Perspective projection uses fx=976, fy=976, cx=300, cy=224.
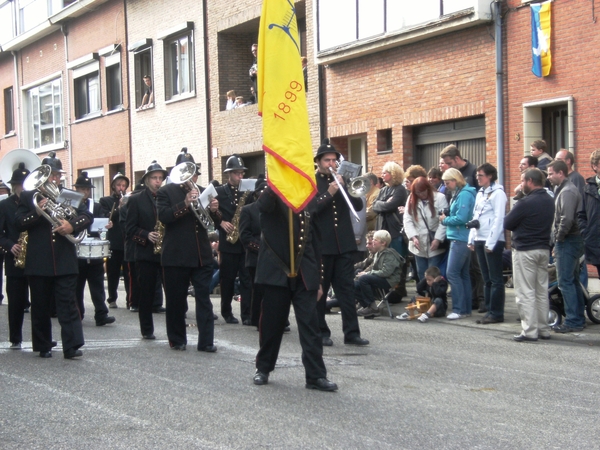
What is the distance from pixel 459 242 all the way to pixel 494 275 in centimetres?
87

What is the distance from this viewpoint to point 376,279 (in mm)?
13008

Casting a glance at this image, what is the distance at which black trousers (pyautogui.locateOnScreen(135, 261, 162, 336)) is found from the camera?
36.3 ft

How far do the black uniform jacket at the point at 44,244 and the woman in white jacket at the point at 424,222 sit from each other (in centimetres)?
504

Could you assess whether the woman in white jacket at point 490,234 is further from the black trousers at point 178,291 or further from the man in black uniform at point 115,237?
the man in black uniform at point 115,237

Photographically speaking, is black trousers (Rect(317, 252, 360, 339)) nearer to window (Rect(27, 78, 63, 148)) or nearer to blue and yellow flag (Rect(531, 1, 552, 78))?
blue and yellow flag (Rect(531, 1, 552, 78))

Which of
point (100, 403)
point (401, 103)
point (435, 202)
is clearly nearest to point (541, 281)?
point (435, 202)

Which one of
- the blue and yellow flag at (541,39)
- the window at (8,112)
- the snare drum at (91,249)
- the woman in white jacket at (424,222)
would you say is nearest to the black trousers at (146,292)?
the snare drum at (91,249)

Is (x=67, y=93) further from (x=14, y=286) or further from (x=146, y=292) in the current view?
(x=14, y=286)

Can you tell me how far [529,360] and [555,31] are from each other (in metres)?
7.45

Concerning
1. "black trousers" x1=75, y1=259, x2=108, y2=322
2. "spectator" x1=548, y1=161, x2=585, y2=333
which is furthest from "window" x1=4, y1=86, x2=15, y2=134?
"spectator" x1=548, y1=161, x2=585, y2=333

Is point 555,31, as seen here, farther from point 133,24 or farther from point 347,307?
point 133,24

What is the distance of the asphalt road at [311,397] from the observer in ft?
20.6

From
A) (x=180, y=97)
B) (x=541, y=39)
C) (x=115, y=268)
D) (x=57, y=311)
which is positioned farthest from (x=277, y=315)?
(x=180, y=97)

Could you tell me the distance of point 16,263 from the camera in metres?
10.2
